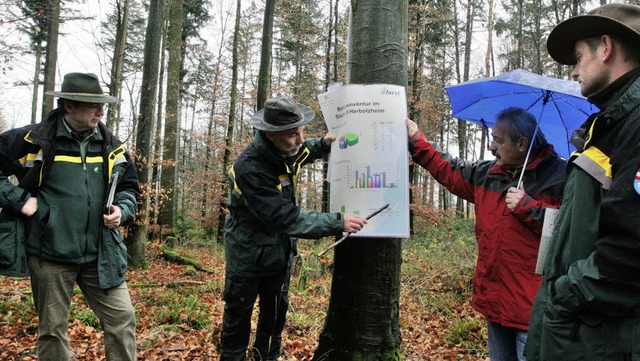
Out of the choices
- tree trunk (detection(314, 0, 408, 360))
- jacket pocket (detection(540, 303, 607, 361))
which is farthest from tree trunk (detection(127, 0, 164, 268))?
jacket pocket (detection(540, 303, 607, 361))

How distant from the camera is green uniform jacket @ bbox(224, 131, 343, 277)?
2846mm

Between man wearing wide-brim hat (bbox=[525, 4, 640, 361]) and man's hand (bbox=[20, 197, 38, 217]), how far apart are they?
10.3ft

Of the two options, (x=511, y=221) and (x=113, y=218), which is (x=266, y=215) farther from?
(x=511, y=221)

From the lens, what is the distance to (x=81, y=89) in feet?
10.1

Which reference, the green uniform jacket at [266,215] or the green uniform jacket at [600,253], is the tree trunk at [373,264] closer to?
the green uniform jacket at [266,215]

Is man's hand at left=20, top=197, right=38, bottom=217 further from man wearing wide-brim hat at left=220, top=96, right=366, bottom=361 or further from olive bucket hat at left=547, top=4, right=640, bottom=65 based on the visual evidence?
olive bucket hat at left=547, top=4, right=640, bottom=65

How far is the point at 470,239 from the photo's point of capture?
12.6m

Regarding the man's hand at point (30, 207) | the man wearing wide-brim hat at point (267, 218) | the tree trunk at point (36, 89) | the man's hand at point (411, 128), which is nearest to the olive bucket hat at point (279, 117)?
the man wearing wide-brim hat at point (267, 218)

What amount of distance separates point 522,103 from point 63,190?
347 cm

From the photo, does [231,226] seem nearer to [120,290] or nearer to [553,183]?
[120,290]

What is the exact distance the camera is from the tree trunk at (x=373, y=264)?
9.48 ft

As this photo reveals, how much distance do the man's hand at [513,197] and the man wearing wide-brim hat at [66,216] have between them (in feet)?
9.03

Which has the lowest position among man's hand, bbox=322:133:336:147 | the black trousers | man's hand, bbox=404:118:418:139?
the black trousers

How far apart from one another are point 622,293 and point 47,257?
131 inches
